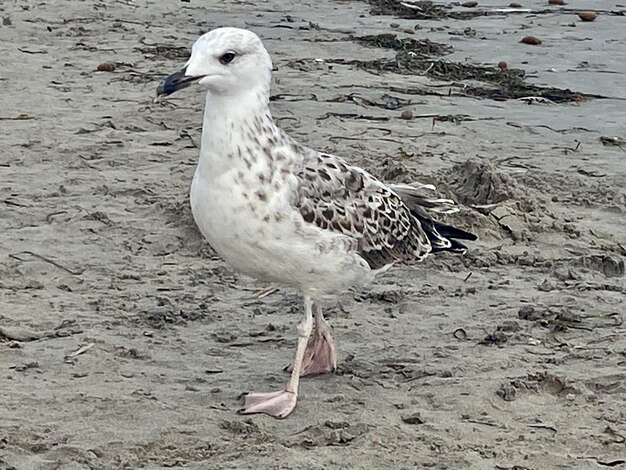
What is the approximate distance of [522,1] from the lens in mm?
14797

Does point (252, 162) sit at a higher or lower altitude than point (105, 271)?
higher

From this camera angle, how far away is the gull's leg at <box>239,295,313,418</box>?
17.2ft

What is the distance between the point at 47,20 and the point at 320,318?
7.80 meters

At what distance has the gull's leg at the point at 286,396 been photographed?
525 centimetres

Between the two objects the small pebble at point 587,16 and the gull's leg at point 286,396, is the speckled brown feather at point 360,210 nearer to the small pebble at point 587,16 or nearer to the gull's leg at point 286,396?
the gull's leg at point 286,396

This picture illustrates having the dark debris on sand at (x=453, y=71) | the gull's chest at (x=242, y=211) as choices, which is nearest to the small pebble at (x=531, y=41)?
the dark debris on sand at (x=453, y=71)

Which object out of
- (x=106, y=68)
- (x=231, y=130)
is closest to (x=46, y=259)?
(x=231, y=130)

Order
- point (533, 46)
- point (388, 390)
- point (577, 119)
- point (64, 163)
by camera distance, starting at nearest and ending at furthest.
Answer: point (388, 390) → point (64, 163) → point (577, 119) → point (533, 46)

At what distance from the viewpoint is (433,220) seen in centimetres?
642

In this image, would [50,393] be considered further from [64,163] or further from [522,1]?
[522,1]

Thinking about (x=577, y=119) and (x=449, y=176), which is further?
(x=577, y=119)

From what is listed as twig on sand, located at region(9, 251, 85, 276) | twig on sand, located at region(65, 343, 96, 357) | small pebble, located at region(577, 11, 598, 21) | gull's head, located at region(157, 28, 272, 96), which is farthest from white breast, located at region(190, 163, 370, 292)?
small pebble, located at region(577, 11, 598, 21)

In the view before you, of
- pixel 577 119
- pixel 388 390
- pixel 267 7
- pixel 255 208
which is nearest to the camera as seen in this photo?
pixel 255 208

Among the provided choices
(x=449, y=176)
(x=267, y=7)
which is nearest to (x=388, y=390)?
(x=449, y=176)
